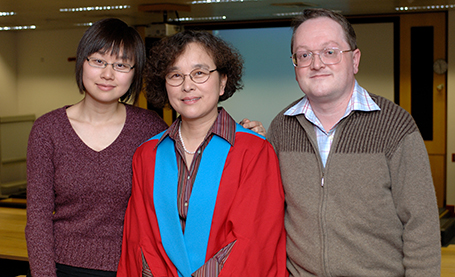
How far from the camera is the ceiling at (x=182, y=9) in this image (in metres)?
5.47

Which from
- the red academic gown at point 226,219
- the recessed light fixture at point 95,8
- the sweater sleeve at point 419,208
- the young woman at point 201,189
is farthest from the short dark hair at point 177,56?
the recessed light fixture at point 95,8

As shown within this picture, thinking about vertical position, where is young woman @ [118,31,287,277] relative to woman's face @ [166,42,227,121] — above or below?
below

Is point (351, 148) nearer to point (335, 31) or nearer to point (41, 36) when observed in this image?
point (335, 31)

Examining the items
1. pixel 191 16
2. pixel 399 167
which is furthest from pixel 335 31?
pixel 191 16

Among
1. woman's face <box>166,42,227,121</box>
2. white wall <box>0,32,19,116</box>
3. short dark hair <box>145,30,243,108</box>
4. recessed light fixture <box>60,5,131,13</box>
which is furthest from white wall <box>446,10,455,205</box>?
white wall <box>0,32,19,116</box>

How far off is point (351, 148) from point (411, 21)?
5860mm

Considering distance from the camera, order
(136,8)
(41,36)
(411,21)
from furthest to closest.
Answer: (41,36) < (411,21) < (136,8)

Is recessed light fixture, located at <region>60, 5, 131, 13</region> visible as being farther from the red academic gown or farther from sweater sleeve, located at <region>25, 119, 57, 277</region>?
the red academic gown

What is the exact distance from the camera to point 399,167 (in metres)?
1.56

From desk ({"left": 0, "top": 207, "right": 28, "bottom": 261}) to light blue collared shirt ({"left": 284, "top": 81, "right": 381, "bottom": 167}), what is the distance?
253cm

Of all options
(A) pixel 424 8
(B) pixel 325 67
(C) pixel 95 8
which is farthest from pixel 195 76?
(A) pixel 424 8

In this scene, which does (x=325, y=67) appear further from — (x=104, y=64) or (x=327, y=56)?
(x=104, y=64)

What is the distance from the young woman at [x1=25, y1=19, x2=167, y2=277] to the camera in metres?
1.85

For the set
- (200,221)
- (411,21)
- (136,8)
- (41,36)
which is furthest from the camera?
(41,36)
